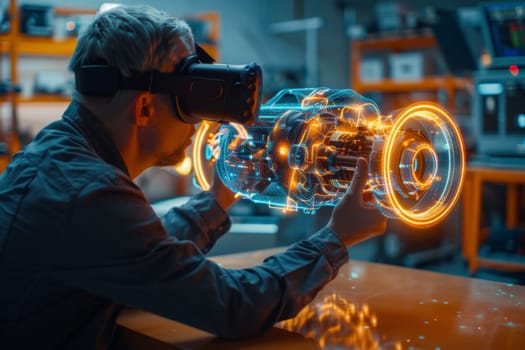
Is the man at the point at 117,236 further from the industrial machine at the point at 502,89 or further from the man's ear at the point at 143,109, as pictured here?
the industrial machine at the point at 502,89

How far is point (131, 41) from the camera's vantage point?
107 centimetres

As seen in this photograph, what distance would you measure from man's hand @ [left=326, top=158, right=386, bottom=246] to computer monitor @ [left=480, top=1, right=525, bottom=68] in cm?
327

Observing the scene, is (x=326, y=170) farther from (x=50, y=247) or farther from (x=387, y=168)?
(x=50, y=247)

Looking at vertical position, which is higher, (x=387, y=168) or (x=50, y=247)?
(x=387, y=168)

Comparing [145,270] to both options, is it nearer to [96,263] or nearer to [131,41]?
[96,263]

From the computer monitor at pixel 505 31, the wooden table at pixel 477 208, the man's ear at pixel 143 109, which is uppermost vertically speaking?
the computer monitor at pixel 505 31

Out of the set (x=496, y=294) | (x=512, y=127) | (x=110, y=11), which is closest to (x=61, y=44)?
(x=512, y=127)

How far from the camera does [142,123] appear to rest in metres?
1.13

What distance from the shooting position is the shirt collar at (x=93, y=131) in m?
1.11

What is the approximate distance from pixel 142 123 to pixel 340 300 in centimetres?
55

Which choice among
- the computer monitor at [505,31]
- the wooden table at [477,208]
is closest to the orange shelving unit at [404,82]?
the computer monitor at [505,31]

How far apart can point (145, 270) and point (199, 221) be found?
1.59 ft

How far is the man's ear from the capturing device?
1.11 m

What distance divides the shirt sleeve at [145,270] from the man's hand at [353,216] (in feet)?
0.57
